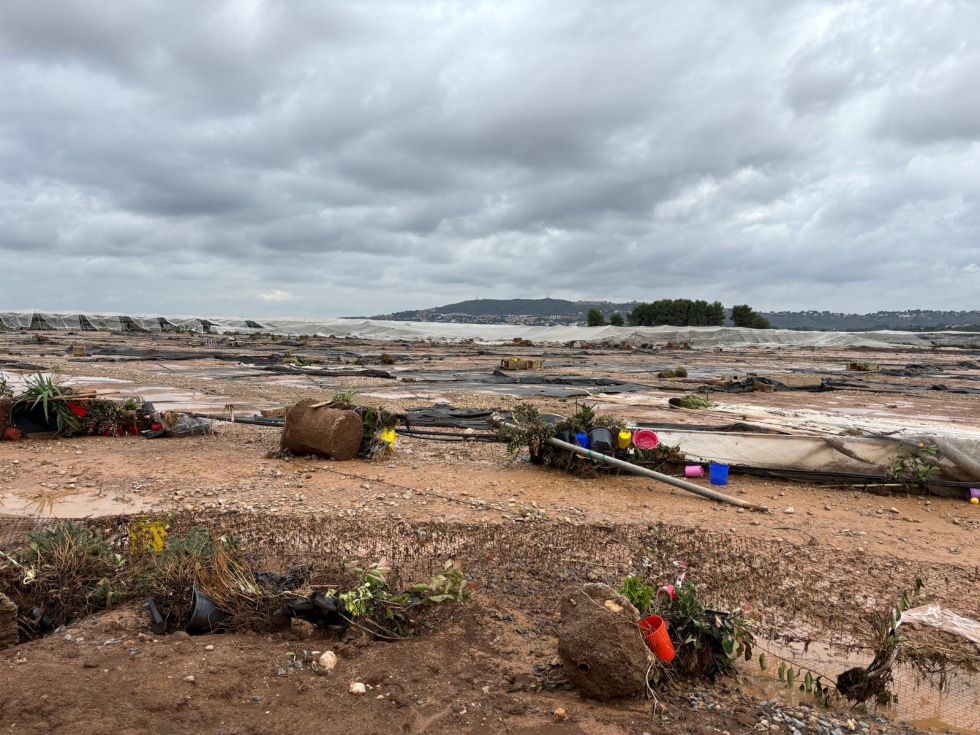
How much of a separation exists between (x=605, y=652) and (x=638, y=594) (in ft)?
1.85

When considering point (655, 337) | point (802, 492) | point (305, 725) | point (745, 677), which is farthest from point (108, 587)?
point (655, 337)

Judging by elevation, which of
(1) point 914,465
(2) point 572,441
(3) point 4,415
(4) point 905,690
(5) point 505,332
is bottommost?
(4) point 905,690

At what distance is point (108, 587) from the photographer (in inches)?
158

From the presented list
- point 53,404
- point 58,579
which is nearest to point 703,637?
point 58,579

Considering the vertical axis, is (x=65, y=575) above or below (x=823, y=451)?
below

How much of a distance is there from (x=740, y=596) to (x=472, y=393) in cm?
1191

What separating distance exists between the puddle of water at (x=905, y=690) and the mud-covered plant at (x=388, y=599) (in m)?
1.79

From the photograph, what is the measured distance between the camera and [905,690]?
3.38 m

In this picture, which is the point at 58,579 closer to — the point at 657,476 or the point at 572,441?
the point at 572,441

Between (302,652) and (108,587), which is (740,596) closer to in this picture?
(302,652)

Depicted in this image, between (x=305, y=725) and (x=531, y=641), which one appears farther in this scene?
(x=531, y=641)

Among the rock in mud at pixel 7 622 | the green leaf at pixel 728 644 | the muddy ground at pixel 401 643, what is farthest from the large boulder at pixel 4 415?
the green leaf at pixel 728 644

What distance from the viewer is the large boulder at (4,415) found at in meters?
8.64

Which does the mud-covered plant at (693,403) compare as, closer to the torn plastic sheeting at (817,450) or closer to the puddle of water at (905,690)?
the torn plastic sheeting at (817,450)
